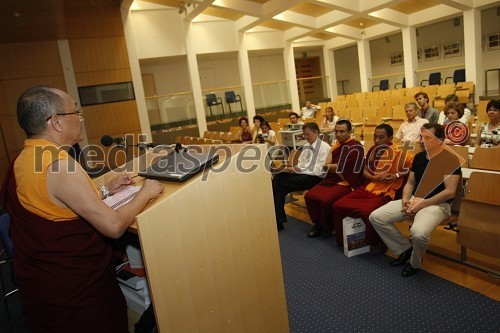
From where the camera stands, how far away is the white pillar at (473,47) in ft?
28.6

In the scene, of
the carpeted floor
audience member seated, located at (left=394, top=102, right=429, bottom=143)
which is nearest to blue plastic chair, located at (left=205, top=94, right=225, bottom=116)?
audience member seated, located at (left=394, top=102, right=429, bottom=143)

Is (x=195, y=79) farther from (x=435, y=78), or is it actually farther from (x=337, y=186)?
(x=435, y=78)

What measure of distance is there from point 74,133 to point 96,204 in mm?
333

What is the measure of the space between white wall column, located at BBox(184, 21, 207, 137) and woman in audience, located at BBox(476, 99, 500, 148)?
733cm

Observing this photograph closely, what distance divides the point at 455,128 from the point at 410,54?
23.9 feet

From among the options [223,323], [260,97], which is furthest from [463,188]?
[260,97]

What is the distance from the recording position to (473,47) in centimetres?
887

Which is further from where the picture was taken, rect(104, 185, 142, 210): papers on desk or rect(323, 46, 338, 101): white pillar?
rect(323, 46, 338, 101): white pillar

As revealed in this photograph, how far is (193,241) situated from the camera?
120 centimetres

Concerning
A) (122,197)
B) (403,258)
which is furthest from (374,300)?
(122,197)

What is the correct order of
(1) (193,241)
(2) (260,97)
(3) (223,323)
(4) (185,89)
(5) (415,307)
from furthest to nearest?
(4) (185,89) < (2) (260,97) < (5) (415,307) < (3) (223,323) < (1) (193,241)

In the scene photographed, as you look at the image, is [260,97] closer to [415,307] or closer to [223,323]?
[415,307]

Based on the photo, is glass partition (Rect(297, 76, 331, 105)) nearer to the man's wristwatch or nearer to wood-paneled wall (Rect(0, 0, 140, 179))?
wood-paneled wall (Rect(0, 0, 140, 179))

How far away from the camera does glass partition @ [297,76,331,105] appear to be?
1293 centimetres
